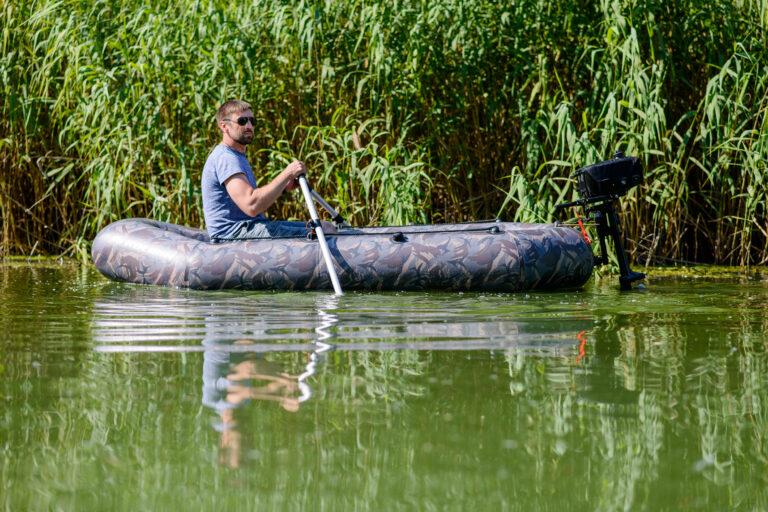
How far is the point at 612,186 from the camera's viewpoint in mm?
6809

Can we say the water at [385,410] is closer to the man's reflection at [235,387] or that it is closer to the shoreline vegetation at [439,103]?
the man's reflection at [235,387]

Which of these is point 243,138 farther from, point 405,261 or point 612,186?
point 612,186

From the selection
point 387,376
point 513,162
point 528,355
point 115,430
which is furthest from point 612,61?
point 115,430

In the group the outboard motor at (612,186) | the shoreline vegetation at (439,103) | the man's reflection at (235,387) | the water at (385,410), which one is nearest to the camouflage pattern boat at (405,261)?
the outboard motor at (612,186)

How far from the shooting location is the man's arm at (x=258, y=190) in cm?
707

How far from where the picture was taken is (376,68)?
26.9 ft

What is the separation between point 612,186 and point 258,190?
79.4 inches

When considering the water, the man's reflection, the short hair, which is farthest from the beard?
the man's reflection

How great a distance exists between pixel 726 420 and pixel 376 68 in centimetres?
532

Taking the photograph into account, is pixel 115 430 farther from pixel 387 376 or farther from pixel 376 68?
pixel 376 68

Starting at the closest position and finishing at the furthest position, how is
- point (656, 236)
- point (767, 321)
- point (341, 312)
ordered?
point (767, 321) → point (341, 312) → point (656, 236)

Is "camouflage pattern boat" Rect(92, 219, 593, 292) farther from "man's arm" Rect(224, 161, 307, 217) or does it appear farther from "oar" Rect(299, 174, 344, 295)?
"man's arm" Rect(224, 161, 307, 217)

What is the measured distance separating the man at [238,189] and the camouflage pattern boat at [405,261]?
17 centimetres

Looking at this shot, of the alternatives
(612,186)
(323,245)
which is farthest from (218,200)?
(612,186)
